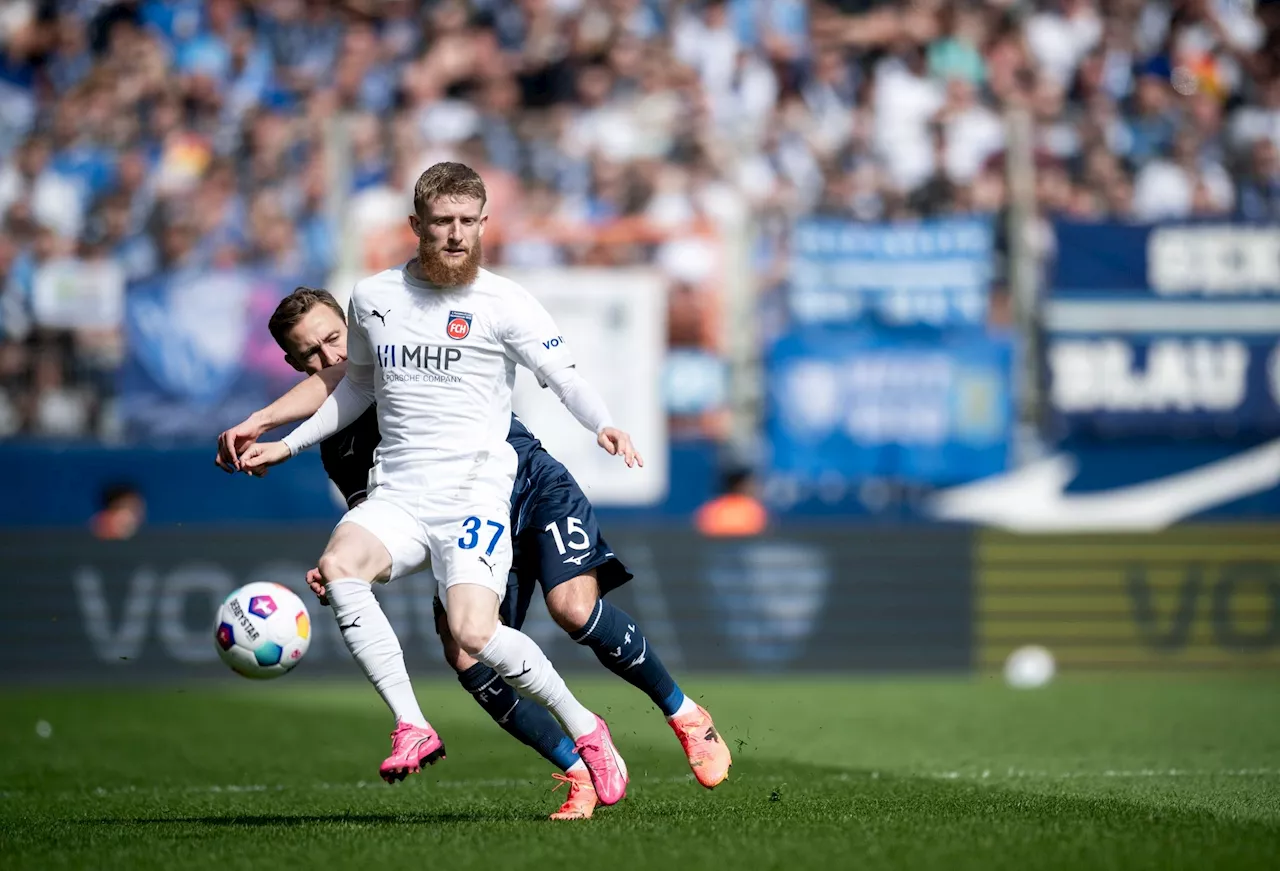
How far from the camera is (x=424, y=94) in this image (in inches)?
670

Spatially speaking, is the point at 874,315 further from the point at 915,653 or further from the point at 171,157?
the point at 171,157

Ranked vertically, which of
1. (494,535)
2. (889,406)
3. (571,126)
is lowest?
(889,406)

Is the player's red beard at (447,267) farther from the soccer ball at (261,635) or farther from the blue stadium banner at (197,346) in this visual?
the blue stadium banner at (197,346)

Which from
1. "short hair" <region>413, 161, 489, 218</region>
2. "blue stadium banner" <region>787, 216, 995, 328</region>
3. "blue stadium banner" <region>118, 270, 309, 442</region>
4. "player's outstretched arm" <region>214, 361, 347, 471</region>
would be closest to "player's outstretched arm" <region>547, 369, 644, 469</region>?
"short hair" <region>413, 161, 489, 218</region>

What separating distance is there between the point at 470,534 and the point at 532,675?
21.5 inches

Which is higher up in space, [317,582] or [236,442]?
[236,442]

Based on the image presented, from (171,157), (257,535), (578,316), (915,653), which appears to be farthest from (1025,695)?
(171,157)

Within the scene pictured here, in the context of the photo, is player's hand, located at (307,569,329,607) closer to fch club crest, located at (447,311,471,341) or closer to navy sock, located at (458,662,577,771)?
navy sock, located at (458,662,577,771)

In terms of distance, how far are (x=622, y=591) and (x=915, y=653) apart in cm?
241

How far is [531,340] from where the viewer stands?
657 cm

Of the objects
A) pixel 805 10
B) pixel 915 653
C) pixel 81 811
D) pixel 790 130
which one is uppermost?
pixel 805 10

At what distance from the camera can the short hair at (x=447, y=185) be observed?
6.42 m

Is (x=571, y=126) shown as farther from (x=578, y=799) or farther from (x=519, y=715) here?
(x=578, y=799)

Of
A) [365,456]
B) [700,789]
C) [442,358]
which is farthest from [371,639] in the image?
[700,789]
